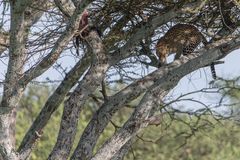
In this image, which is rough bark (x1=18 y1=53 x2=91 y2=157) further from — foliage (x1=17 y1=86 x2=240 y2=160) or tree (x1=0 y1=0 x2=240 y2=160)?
foliage (x1=17 y1=86 x2=240 y2=160)

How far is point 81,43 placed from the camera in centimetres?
689

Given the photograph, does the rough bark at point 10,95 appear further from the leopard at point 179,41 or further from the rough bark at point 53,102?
the leopard at point 179,41

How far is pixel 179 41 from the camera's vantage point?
266 inches

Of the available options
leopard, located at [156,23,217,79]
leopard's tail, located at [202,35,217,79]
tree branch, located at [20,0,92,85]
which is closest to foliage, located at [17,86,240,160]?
leopard's tail, located at [202,35,217,79]

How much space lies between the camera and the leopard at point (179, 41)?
6.62 meters

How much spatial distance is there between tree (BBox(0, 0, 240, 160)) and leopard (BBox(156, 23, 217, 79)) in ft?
0.35

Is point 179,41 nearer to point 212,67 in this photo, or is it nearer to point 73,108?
point 212,67

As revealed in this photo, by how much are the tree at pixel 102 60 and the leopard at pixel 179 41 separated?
0.11m

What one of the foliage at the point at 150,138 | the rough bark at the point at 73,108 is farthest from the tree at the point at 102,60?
the foliage at the point at 150,138

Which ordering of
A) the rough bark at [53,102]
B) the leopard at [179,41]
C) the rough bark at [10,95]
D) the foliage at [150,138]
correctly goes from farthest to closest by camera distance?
the foliage at [150,138]
the leopard at [179,41]
the rough bark at [53,102]
the rough bark at [10,95]

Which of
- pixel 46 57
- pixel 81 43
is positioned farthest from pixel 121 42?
pixel 46 57

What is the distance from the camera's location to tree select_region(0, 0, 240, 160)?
595cm

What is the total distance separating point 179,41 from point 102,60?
2.80 ft

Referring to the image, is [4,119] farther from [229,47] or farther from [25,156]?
[229,47]
